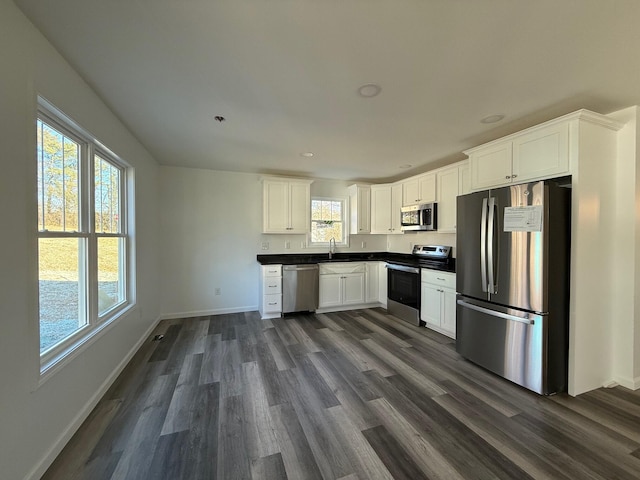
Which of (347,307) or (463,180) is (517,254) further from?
(347,307)

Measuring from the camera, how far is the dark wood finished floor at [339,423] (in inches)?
60.4

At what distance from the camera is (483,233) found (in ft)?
8.72

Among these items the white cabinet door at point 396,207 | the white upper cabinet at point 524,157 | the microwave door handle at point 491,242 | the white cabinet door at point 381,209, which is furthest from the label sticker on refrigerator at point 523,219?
the white cabinet door at point 381,209

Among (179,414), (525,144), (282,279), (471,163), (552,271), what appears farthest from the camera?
(282,279)

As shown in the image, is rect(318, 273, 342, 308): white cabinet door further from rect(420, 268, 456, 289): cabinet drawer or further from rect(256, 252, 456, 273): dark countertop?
rect(420, 268, 456, 289): cabinet drawer

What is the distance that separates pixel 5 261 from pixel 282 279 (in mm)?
3250

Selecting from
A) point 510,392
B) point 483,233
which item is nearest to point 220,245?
point 483,233

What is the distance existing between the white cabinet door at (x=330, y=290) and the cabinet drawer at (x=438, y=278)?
1.47m

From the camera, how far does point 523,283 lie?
7.66ft

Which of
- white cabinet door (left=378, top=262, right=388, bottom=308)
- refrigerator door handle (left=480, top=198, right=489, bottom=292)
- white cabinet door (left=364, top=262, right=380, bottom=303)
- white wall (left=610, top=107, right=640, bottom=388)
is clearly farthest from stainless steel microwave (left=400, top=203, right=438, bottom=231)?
white wall (left=610, top=107, right=640, bottom=388)

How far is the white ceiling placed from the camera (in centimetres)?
134

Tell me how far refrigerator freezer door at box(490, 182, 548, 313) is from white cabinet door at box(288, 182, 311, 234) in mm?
2976

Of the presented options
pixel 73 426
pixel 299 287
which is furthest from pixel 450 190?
pixel 73 426

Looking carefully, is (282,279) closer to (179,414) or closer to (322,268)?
(322,268)
